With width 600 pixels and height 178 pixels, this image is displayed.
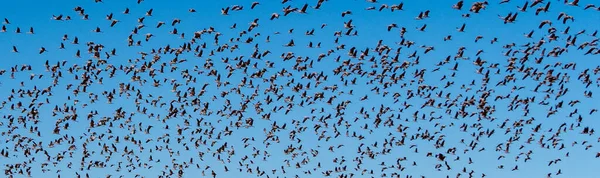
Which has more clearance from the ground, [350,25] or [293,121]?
[293,121]

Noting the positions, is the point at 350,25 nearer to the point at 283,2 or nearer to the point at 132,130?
the point at 283,2

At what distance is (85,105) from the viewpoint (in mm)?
61438

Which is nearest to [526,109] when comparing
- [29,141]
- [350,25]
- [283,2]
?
[350,25]

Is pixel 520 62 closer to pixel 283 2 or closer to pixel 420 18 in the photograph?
pixel 420 18

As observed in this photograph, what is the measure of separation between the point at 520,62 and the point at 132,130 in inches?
1118

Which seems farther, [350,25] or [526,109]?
[526,109]

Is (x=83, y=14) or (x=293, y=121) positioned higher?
(x=293, y=121)

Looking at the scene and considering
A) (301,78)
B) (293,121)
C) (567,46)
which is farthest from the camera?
(293,121)

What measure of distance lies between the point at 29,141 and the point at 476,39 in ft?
110

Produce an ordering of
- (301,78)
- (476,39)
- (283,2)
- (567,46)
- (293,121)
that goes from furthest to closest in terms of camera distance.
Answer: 1. (293,121)
2. (301,78)
3. (476,39)
4. (567,46)
5. (283,2)

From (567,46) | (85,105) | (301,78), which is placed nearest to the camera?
(567,46)

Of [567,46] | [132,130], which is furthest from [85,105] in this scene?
[567,46]

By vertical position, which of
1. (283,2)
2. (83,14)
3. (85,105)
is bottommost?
(283,2)

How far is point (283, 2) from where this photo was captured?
4050cm
